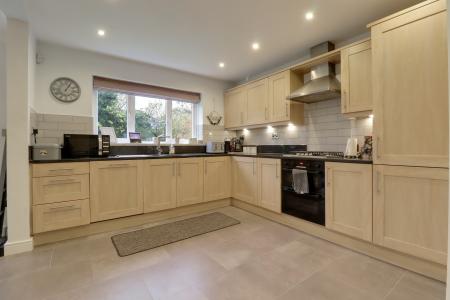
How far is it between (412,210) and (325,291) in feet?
3.12

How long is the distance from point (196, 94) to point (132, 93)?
3.64 ft

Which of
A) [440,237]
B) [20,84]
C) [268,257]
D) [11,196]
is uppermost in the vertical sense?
[20,84]

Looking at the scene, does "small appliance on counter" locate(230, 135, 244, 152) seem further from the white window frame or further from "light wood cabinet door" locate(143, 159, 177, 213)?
"light wood cabinet door" locate(143, 159, 177, 213)

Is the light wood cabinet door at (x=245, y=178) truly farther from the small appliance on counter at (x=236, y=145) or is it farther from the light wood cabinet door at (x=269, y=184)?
the small appliance on counter at (x=236, y=145)

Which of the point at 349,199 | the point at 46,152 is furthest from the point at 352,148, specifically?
the point at 46,152

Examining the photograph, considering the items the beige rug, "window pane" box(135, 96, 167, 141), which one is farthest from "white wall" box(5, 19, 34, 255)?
"window pane" box(135, 96, 167, 141)

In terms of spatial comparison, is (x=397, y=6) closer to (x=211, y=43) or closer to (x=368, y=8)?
(x=368, y=8)

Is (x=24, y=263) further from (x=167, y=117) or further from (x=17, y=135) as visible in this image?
(x=167, y=117)

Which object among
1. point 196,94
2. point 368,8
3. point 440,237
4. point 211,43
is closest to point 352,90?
point 368,8

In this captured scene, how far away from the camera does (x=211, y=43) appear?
279 cm

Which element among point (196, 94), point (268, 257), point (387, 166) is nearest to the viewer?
point (387, 166)

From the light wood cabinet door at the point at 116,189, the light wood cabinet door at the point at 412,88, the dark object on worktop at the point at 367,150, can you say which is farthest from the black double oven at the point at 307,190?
the light wood cabinet door at the point at 116,189

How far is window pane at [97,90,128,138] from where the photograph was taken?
10.8 ft

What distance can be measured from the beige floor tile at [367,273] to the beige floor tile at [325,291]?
69 mm
